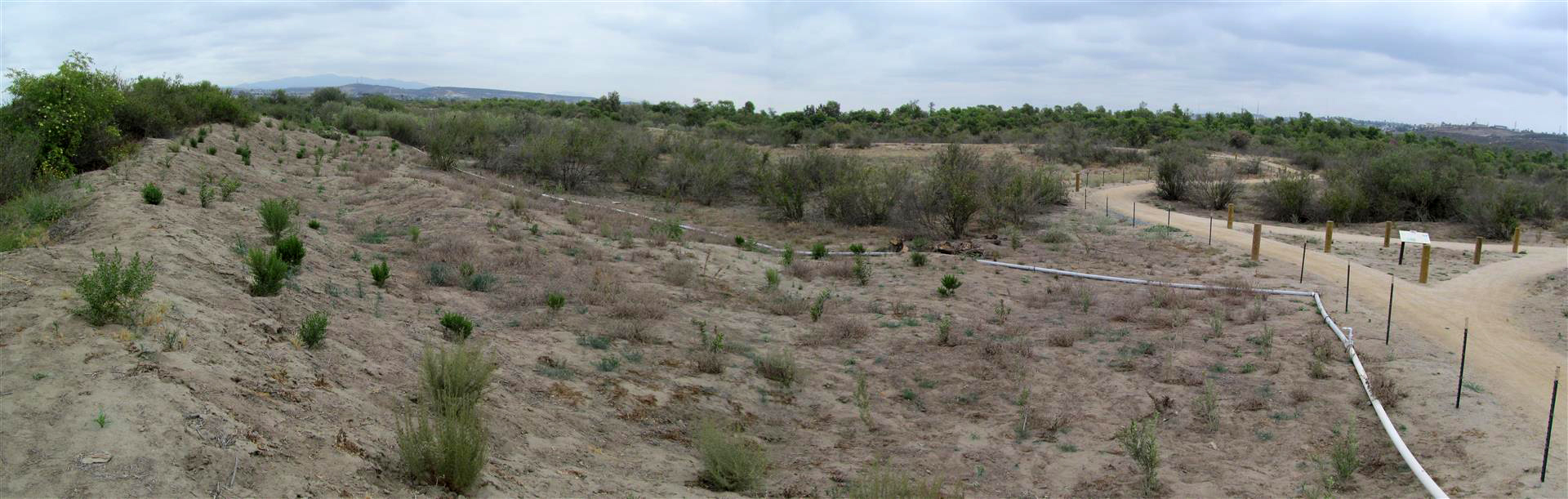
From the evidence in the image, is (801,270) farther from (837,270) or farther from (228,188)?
(228,188)

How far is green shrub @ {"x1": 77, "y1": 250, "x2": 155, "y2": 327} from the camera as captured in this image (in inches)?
238

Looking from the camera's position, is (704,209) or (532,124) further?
(532,124)

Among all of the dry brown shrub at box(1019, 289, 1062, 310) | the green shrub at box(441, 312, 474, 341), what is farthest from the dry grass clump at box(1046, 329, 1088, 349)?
the green shrub at box(441, 312, 474, 341)

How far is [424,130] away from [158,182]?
2030 centimetres

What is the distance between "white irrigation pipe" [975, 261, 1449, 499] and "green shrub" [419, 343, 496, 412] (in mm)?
6884

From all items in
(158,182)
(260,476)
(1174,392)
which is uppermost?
(158,182)

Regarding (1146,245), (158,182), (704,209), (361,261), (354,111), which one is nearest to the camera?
(361,261)

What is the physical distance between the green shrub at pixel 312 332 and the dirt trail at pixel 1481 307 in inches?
398

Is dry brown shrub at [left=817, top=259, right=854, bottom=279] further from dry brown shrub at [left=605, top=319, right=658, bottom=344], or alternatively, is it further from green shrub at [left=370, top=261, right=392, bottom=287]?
green shrub at [left=370, top=261, right=392, bottom=287]

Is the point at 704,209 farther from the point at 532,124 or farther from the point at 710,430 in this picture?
the point at 710,430

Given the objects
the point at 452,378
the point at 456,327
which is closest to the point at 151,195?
the point at 456,327

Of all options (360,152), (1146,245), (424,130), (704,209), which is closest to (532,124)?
(424,130)

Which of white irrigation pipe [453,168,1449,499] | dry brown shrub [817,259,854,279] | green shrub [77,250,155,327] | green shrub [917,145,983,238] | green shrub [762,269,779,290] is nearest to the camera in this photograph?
green shrub [77,250,155,327]

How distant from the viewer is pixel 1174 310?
40.9ft
